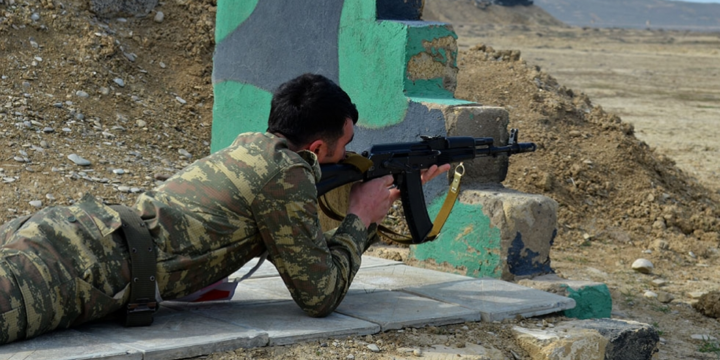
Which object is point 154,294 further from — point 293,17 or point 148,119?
point 148,119

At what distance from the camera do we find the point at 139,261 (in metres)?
2.60

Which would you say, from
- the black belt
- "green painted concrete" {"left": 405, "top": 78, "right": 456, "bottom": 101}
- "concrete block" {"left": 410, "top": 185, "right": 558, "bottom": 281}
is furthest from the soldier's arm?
"green painted concrete" {"left": 405, "top": 78, "right": 456, "bottom": 101}

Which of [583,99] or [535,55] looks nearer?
[583,99]

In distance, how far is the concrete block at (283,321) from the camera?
9.02ft

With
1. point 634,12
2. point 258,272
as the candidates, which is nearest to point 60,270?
point 258,272

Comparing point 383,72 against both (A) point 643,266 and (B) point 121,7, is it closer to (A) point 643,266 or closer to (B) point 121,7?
(A) point 643,266

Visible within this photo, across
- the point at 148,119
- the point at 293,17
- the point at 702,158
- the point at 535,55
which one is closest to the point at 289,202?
the point at 293,17

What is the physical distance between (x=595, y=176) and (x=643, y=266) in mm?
1304

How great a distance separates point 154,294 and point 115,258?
0.56ft

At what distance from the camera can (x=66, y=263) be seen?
2.53m

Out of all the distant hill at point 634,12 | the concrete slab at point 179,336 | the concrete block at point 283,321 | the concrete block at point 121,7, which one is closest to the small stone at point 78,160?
the concrete block at point 121,7

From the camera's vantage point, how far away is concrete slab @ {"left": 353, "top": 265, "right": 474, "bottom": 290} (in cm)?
361

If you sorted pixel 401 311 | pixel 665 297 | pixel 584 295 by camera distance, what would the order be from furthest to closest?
pixel 665 297
pixel 584 295
pixel 401 311

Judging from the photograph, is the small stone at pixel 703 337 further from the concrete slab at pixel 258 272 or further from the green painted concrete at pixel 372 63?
the concrete slab at pixel 258 272
